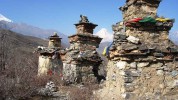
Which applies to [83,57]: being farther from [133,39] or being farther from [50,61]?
[133,39]

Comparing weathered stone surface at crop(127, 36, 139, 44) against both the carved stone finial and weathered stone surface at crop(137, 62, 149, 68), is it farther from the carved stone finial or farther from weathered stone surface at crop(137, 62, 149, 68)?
the carved stone finial

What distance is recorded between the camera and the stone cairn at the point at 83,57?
1295 centimetres

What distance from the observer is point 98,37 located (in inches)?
540

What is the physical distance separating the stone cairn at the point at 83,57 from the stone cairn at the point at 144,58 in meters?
4.87

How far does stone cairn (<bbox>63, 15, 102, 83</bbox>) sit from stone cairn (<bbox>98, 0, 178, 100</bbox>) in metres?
4.87

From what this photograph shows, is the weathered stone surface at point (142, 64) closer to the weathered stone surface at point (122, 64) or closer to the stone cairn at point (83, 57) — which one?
the weathered stone surface at point (122, 64)

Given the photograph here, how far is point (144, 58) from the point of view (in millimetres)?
7422

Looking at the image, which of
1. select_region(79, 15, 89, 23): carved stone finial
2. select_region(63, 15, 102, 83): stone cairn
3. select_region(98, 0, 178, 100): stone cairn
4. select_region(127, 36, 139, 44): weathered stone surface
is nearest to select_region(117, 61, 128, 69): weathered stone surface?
select_region(98, 0, 178, 100): stone cairn

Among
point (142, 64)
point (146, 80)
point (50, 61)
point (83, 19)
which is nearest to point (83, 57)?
point (83, 19)

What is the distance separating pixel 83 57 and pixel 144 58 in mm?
5728

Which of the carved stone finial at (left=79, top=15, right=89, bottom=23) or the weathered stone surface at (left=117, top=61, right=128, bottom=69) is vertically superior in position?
the carved stone finial at (left=79, top=15, right=89, bottom=23)

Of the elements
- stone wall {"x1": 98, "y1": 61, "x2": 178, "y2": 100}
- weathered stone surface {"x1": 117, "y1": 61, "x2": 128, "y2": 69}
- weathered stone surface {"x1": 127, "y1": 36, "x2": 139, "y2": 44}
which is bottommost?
stone wall {"x1": 98, "y1": 61, "x2": 178, "y2": 100}

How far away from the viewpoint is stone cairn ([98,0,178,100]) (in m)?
7.32

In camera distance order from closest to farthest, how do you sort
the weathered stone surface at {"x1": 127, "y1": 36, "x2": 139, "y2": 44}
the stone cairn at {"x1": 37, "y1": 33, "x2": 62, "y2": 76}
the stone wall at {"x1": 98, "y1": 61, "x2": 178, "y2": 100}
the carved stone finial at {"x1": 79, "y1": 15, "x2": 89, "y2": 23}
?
1. the stone wall at {"x1": 98, "y1": 61, "x2": 178, "y2": 100}
2. the weathered stone surface at {"x1": 127, "y1": 36, "x2": 139, "y2": 44}
3. the carved stone finial at {"x1": 79, "y1": 15, "x2": 89, "y2": 23}
4. the stone cairn at {"x1": 37, "y1": 33, "x2": 62, "y2": 76}
